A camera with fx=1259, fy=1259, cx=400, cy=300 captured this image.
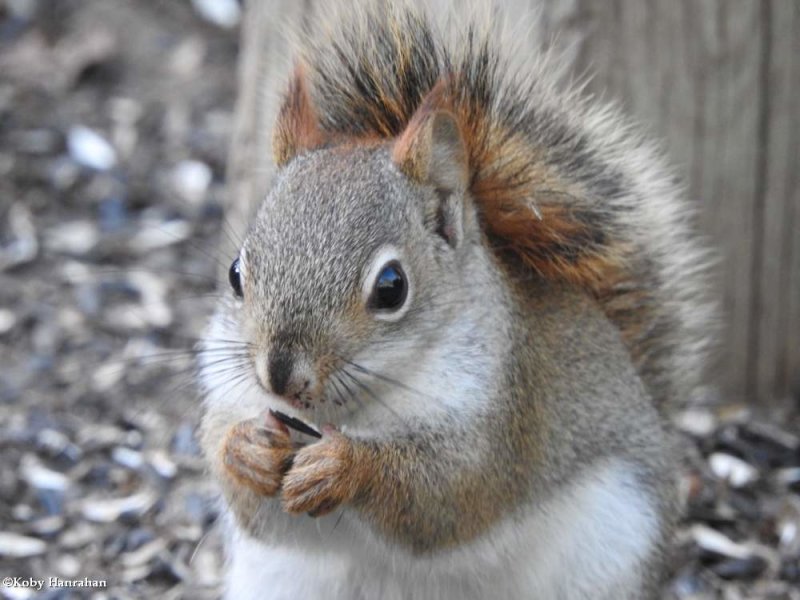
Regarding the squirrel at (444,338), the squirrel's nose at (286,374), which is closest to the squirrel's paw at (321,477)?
the squirrel at (444,338)

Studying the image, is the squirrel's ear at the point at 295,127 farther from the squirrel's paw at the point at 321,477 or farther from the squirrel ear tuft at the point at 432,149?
the squirrel's paw at the point at 321,477

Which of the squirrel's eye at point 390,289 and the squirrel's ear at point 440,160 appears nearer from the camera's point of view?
the squirrel's eye at point 390,289

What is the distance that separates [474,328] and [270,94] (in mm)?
1069

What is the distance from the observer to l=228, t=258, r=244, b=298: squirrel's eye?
2152 millimetres

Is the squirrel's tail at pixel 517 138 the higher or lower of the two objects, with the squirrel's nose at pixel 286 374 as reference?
higher

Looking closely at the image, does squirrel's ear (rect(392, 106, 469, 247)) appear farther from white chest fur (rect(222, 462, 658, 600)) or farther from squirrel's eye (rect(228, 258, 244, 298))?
white chest fur (rect(222, 462, 658, 600))

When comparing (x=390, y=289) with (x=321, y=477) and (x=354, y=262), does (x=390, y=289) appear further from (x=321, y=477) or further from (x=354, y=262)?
(x=321, y=477)

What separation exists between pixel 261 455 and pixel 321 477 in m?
0.12

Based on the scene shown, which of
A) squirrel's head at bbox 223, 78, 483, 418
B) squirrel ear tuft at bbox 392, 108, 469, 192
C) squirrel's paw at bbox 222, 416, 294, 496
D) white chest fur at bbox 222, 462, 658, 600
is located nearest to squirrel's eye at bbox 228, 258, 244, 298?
squirrel's head at bbox 223, 78, 483, 418

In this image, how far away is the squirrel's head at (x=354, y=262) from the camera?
197 centimetres

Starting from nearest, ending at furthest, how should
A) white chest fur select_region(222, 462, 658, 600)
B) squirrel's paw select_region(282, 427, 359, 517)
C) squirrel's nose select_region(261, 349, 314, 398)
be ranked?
squirrel's nose select_region(261, 349, 314, 398) → squirrel's paw select_region(282, 427, 359, 517) → white chest fur select_region(222, 462, 658, 600)

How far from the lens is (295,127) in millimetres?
2371

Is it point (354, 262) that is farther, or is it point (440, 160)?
point (440, 160)

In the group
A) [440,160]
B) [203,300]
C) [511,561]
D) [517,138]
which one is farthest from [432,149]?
[203,300]
